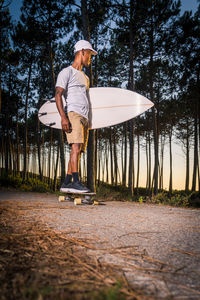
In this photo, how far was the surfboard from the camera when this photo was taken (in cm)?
422

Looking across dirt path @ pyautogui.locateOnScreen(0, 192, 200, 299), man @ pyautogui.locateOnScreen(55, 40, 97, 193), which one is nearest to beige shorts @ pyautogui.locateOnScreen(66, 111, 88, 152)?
man @ pyautogui.locateOnScreen(55, 40, 97, 193)

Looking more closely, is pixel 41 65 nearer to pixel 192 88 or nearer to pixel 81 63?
pixel 192 88

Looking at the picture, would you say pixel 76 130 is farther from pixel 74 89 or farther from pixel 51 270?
pixel 51 270

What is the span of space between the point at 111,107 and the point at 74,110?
135 centimetres

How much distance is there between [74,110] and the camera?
3.20m

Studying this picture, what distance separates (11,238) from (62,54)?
1416 cm

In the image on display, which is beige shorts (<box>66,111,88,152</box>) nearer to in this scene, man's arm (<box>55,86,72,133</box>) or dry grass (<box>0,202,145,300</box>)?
man's arm (<box>55,86,72,133</box>)

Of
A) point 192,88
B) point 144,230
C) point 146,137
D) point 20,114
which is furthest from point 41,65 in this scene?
point 144,230

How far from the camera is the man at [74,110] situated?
3.15 metres

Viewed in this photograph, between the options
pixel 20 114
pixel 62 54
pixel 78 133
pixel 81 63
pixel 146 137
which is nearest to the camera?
pixel 78 133

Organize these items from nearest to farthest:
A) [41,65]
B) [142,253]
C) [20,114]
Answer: [142,253], [41,65], [20,114]

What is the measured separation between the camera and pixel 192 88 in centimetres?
1402

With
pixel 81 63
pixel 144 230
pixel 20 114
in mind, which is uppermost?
pixel 20 114

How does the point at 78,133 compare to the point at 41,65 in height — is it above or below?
below
